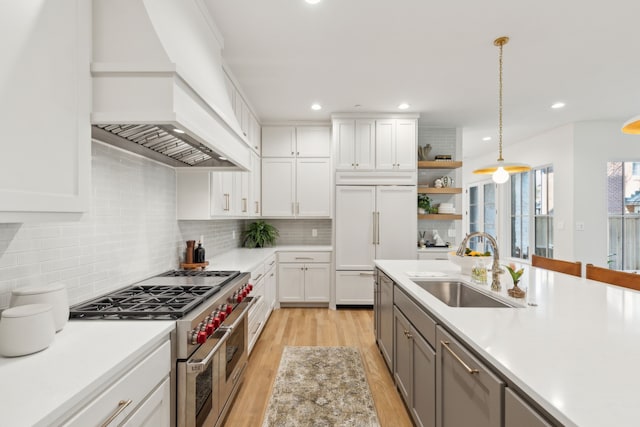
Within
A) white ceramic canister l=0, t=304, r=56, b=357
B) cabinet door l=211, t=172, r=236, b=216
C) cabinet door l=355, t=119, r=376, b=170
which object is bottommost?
white ceramic canister l=0, t=304, r=56, b=357

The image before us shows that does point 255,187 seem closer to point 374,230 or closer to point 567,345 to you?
point 374,230

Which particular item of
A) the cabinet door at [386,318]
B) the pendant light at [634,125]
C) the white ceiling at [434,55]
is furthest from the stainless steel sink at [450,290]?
the white ceiling at [434,55]

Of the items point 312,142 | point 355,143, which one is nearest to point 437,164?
point 355,143

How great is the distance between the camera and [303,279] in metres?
4.45

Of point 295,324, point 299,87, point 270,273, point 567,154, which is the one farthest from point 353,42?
point 567,154

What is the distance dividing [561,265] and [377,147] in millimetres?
2494

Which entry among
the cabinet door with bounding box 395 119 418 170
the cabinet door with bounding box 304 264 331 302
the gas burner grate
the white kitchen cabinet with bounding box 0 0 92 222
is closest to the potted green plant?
the cabinet door with bounding box 304 264 331 302

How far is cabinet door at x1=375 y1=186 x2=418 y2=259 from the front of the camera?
438 cm

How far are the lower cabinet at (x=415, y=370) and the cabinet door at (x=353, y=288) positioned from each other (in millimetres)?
2054

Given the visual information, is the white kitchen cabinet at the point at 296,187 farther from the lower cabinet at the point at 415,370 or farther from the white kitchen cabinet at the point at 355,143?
the lower cabinet at the point at 415,370

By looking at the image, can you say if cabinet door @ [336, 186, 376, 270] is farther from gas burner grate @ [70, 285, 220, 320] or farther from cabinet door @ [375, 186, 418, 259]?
gas burner grate @ [70, 285, 220, 320]

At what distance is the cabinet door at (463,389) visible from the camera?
1.03m

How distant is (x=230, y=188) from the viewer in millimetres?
3254

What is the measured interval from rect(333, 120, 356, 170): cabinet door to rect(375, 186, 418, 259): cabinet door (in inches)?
22.1
